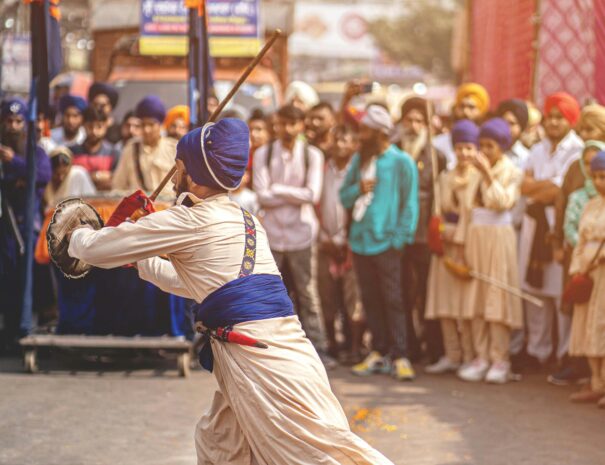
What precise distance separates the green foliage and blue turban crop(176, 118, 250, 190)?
168 feet

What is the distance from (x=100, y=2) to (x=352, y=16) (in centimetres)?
5521

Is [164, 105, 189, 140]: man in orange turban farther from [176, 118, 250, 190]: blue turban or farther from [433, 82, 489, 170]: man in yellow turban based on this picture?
[176, 118, 250, 190]: blue turban

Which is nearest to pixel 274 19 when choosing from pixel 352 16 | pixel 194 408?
pixel 194 408

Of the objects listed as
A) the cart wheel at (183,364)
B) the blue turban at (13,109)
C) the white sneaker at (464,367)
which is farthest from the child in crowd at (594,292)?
the blue turban at (13,109)

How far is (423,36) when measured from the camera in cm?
Answer: 5688

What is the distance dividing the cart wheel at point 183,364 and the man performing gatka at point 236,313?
4310 mm

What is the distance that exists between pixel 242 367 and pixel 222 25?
11.9 metres

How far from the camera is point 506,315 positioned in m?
9.23

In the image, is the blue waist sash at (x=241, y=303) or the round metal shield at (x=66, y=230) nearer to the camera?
the blue waist sash at (x=241, y=303)

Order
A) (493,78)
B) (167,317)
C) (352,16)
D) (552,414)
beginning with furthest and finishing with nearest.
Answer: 1. (352,16)
2. (493,78)
3. (167,317)
4. (552,414)

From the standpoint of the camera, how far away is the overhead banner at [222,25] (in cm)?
1502

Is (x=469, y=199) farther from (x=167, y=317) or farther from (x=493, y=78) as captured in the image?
(x=493, y=78)

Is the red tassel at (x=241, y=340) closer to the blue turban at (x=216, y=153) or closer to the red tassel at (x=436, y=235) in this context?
the blue turban at (x=216, y=153)

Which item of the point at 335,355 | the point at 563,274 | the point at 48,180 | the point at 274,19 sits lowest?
the point at 335,355
